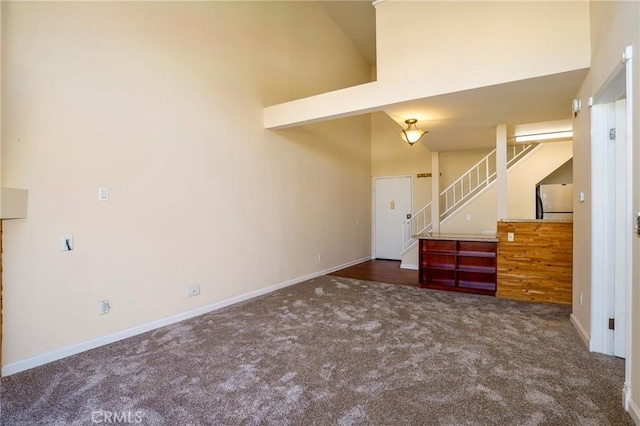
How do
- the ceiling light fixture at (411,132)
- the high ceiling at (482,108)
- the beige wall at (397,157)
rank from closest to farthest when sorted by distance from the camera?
the high ceiling at (482,108), the ceiling light fixture at (411,132), the beige wall at (397,157)

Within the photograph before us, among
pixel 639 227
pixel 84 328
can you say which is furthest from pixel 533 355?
pixel 84 328

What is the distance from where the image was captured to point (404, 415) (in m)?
1.80

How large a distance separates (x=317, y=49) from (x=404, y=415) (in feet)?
19.8

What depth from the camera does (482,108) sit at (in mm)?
3785

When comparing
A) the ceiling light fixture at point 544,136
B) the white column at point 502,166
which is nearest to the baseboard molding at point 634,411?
the white column at point 502,166

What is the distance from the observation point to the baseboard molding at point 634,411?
1.67m

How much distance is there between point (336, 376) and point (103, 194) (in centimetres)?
261

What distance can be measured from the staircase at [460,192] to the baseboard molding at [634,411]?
469 cm

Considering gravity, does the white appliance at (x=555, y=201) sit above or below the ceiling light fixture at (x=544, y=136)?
below

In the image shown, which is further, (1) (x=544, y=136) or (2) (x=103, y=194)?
(1) (x=544, y=136)

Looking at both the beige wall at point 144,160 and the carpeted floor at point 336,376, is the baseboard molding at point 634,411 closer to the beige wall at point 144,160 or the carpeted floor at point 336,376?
the carpeted floor at point 336,376

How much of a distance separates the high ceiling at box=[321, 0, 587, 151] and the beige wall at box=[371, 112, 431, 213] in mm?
1406

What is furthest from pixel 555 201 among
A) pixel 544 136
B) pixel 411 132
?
pixel 411 132

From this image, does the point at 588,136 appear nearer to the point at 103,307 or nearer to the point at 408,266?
the point at 408,266
